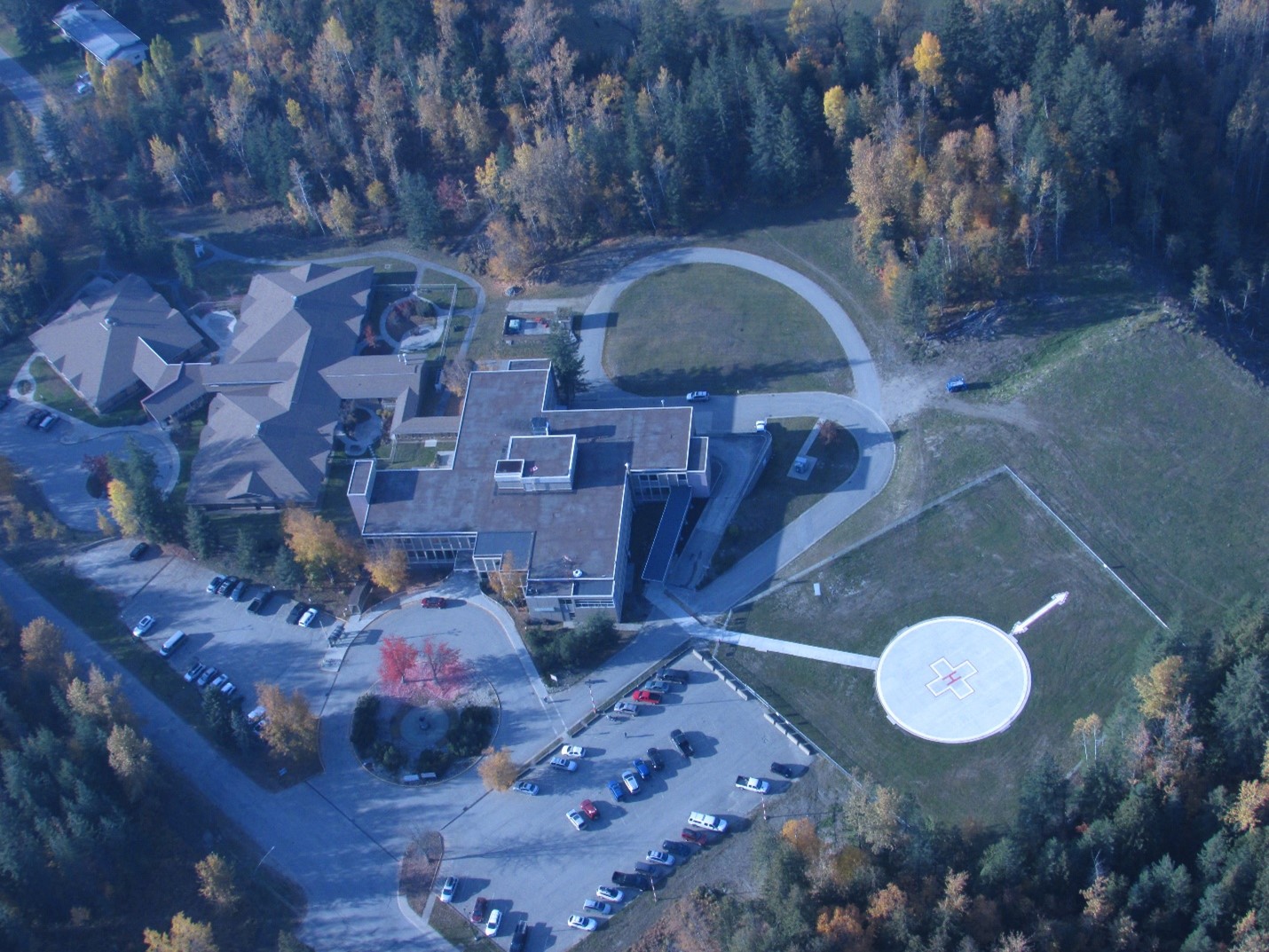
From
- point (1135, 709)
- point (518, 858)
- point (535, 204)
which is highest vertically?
point (535, 204)

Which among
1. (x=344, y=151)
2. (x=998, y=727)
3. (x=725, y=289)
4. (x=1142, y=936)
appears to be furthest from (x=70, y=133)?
(x=1142, y=936)

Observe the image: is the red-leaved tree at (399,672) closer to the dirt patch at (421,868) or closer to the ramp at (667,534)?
the dirt patch at (421,868)

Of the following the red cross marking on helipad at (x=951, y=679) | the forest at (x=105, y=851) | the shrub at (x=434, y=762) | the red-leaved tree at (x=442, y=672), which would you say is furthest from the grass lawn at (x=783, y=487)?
the forest at (x=105, y=851)

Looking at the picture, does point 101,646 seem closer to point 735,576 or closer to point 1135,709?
→ point 735,576

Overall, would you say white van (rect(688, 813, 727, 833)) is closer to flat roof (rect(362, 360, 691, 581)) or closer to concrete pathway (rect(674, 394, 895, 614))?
concrete pathway (rect(674, 394, 895, 614))

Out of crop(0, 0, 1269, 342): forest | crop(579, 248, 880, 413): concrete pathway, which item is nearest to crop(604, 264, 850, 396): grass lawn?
crop(579, 248, 880, 413): concrete pathway

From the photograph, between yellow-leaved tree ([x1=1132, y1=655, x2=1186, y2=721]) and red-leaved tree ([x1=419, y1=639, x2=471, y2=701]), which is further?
red-leaved tree ([x1=419, y1=639, x2=471, y2=701])
